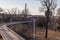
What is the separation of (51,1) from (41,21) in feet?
62.3

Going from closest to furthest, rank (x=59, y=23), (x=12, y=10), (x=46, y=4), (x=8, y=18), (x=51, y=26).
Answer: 1. (x=46, y=4)
2. (x=59, y=23)
3. (x=51, y=26)
4. (x=8, y=18)
5. (x=12, y=10)

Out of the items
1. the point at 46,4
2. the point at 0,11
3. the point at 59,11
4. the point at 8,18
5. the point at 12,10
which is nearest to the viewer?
the point at 46,4

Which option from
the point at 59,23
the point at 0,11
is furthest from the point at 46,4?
the point at 0,11

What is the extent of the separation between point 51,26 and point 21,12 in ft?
167

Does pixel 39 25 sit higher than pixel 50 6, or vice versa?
pixel 50 6

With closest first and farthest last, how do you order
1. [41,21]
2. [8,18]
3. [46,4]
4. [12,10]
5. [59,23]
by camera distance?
[46,4]
[59,23]
[41,21]
[8,18]
[12,10]

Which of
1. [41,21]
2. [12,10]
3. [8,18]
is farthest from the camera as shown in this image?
[12,10]

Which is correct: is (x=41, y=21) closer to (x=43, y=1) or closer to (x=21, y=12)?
→ (x=43, y=1)

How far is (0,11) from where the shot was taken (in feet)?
248

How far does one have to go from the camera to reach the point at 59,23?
37.8m

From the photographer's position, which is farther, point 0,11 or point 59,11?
point 0,11

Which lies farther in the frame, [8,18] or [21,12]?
[21,12]

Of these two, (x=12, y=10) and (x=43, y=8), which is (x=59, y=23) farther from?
(x=12, y=10)

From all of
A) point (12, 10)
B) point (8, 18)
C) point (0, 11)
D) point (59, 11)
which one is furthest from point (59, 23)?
point (12, 10)
